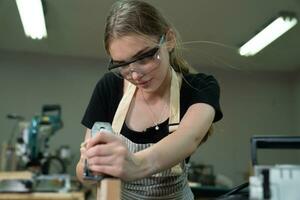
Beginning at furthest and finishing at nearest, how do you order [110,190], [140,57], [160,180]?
[160,180] < [140,57] < [110,190]

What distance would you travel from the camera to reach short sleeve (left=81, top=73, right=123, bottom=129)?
1.02 metres

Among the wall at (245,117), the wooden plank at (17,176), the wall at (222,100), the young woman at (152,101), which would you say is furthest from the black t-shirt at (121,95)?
the wall at (245,117)

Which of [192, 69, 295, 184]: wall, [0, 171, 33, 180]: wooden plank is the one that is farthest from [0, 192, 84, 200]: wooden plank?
[192, 69, 295, 184]: wall

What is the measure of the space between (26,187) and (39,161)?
960mm

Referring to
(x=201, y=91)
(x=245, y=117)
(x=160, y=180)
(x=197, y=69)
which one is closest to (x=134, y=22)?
(x=201, y=91)

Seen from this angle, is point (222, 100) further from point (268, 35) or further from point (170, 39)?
point (170, 39)

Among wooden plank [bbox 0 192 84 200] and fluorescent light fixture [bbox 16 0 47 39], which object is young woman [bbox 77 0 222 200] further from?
fluorescent light fixture [bbox 16 0 47 39]

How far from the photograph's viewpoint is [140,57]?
2.75ft

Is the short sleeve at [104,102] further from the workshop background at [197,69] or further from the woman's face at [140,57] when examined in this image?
the workshop background at [197,69]

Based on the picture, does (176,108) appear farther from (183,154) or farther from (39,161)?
(39,161)

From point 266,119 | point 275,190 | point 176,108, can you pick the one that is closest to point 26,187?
point 176,108

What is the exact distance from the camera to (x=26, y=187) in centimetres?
235

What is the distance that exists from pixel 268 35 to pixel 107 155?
3.74 meters

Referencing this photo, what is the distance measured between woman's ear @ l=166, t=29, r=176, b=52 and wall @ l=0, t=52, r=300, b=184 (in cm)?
352
